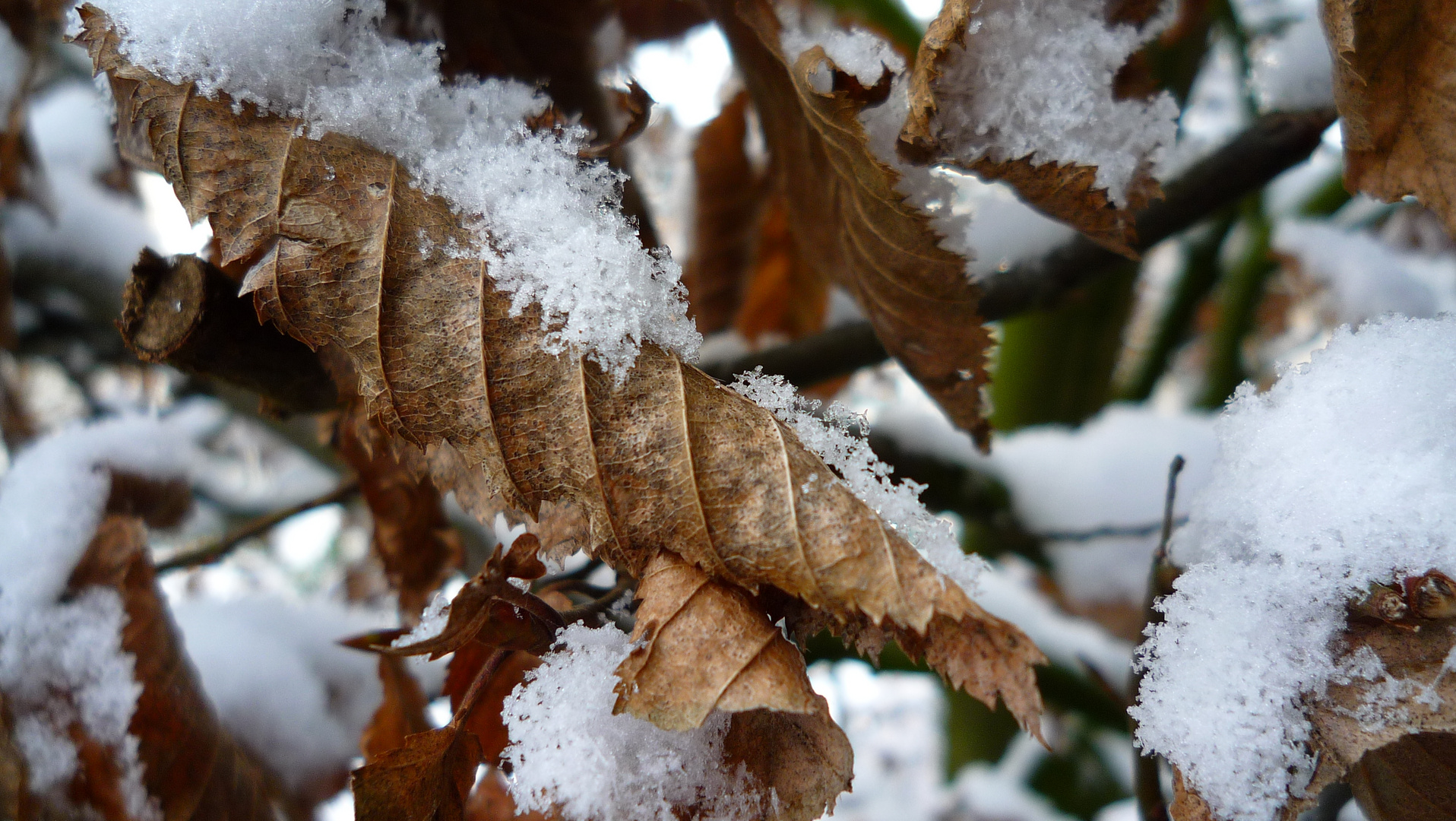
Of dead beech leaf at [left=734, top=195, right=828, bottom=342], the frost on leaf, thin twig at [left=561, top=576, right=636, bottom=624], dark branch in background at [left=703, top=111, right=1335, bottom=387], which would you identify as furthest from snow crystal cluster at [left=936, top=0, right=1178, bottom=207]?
dead beech leaf at [left=734, top=195, right=828, bottom=342]


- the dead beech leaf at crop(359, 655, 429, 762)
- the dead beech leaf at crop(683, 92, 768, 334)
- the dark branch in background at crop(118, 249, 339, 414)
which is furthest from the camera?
the dead beech leaf at crop(683, 92, 768, 334)

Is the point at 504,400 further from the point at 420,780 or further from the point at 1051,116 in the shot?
the point at 1051,116

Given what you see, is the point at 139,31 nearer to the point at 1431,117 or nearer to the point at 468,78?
the point at 468,78

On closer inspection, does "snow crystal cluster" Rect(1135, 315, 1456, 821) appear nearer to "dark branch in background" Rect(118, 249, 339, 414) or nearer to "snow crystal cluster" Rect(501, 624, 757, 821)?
"snow crystal cluster" Rect(501, 624, 757, 821)

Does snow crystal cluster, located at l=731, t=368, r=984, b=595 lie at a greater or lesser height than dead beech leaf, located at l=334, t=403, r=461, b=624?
greater

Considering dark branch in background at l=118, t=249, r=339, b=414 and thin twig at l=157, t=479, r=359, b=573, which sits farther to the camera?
thin twig at l=157, t=479, r=359, b=573

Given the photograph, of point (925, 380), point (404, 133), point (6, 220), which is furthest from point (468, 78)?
point (6, 220)

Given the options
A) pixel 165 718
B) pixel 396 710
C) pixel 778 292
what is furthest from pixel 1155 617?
pixel 778 292
